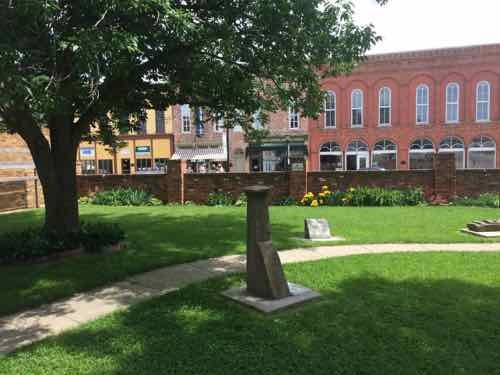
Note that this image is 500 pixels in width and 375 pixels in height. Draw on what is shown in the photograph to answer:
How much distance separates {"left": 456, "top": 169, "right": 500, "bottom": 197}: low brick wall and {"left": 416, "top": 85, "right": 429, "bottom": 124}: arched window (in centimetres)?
1919

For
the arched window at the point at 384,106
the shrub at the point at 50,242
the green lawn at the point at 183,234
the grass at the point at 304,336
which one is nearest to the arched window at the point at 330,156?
the arched window at the point at 384,106

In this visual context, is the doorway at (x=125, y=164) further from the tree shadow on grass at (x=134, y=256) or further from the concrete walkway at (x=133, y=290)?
the concrete walkway at (x=133, y=290)

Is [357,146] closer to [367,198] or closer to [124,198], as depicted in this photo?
[367,198]

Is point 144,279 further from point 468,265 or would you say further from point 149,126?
point 149,126

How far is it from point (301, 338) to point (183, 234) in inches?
229

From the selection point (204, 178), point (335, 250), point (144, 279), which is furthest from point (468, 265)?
point (204, 178)

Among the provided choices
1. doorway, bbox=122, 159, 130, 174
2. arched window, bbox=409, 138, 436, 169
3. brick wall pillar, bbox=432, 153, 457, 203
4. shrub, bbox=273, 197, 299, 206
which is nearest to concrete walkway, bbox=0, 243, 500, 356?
brick wall pillar, bbox=432, 153, 457, 203

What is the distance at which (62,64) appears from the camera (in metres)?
5.49

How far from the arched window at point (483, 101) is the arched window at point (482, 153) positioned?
68.1 inches

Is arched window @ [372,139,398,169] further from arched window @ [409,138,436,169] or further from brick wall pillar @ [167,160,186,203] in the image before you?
brick wall pillar @ [167,160,186,203]

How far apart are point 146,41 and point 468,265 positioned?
601 centimetres

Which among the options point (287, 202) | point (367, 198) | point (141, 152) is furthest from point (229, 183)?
point (141, 152)

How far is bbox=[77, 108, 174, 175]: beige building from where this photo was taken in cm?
3956

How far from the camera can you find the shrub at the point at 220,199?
15.9 meters
